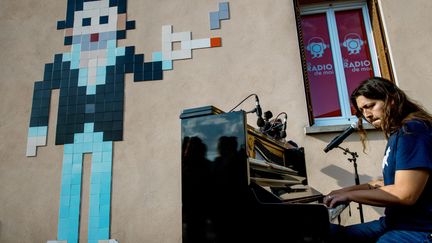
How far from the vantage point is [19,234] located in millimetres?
3426

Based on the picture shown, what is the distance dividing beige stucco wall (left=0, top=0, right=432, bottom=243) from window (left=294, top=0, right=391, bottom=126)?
251 mm

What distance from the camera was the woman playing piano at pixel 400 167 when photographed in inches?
48.2

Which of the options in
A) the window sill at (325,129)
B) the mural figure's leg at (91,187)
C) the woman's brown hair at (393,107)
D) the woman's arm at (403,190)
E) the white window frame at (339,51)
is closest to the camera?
the woman's arm at (403,190)

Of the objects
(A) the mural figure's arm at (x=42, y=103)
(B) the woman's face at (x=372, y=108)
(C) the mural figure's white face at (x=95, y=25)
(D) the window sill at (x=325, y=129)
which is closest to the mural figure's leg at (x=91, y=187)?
(A) the mural figure's arm at (x=42, y=103)

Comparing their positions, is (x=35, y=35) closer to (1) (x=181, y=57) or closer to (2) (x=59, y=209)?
(1) (x=181, y=57)

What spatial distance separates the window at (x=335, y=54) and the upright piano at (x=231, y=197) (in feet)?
7.04

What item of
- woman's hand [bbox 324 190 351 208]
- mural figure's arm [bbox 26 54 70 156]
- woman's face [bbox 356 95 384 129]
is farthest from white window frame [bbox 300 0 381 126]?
mural figure's arm [bbox 26 54 70 156]

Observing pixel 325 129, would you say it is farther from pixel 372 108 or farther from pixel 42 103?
pixel 42 103

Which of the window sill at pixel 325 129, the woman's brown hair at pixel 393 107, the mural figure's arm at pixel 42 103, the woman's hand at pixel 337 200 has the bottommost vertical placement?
the woman's hand at pixel 337 200

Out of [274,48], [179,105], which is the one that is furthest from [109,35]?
[274,48]

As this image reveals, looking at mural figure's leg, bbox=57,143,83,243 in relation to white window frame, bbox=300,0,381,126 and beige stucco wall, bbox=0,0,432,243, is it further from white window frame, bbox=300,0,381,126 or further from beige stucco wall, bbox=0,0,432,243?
white window frame, bbox=300,0,381,126

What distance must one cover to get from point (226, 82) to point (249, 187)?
2.30 meters

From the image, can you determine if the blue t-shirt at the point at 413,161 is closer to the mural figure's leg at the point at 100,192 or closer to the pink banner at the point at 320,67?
the pink banner at the point at 320,67

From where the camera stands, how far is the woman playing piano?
122 cm
